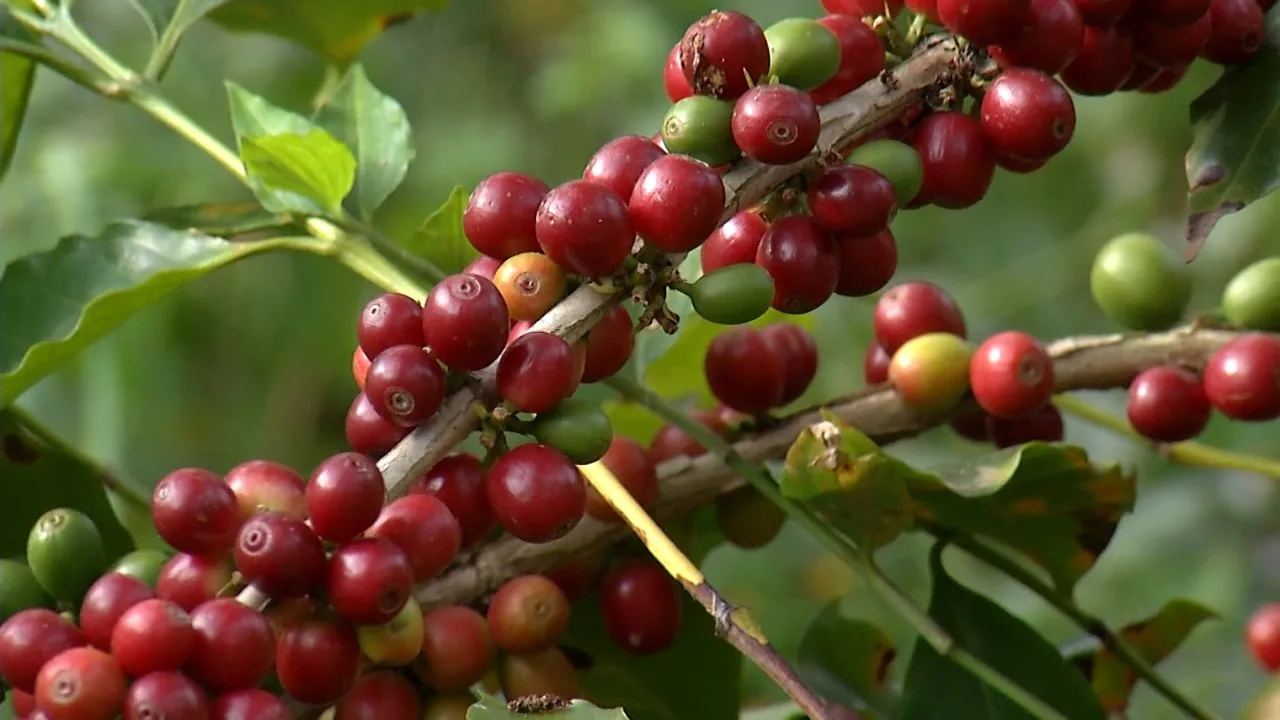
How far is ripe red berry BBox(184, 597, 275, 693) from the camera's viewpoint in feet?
1.43

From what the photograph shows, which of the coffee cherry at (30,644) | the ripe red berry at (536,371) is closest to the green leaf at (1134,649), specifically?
the ripe red berry at (536,371)

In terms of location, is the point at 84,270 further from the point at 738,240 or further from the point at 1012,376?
the point at 1012,376

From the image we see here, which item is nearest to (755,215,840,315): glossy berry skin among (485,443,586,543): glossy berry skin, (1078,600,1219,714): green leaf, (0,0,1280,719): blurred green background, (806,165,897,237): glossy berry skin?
(806,165,897,237): glossy berry skin

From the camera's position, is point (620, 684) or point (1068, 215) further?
point (1068, 215)

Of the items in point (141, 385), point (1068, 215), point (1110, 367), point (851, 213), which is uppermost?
point (851, 213)

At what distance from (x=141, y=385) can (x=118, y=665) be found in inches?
37.6

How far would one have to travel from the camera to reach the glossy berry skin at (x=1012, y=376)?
648 millimetres

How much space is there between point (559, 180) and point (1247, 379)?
1626 millimetres

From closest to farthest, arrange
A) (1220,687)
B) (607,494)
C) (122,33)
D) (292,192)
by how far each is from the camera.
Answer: (607,494)
(292,192)
(1220,687)
(122,33)

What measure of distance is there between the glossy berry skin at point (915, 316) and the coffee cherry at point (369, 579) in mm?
337

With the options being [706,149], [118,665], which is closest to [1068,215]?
[706,149]

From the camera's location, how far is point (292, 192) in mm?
674

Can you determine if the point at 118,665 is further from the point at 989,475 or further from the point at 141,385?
the point at 141,385

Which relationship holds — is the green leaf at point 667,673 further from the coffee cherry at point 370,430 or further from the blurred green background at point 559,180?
the blurred green background at point 559,180
